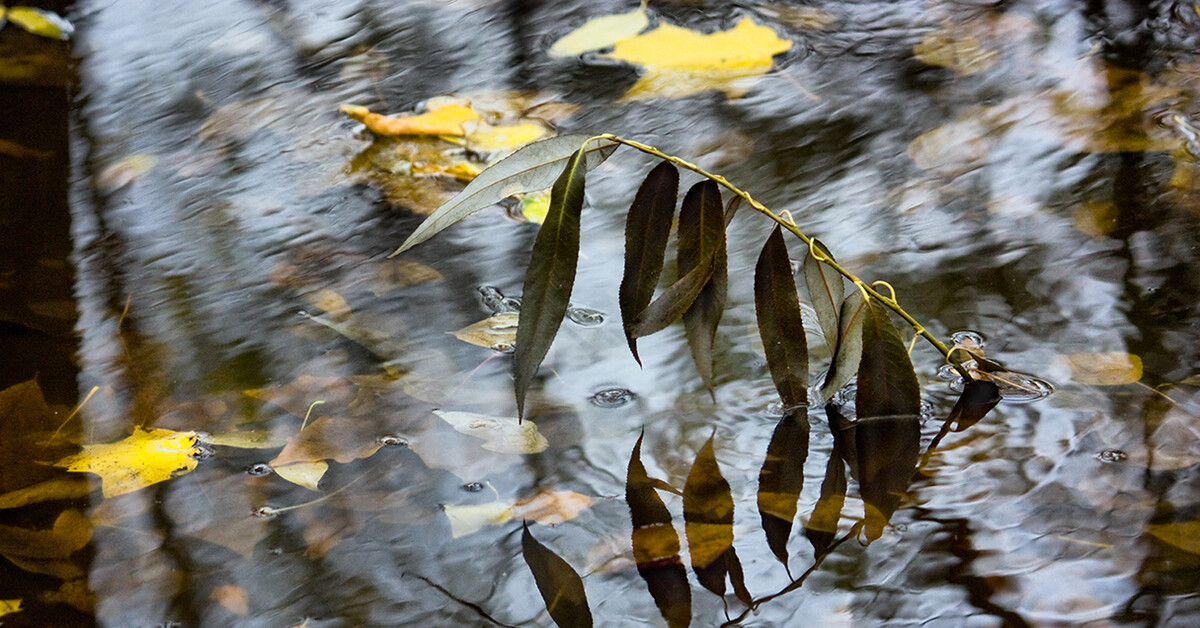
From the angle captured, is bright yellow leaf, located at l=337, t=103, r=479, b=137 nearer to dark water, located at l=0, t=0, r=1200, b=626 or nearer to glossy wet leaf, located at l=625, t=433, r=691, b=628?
dark water, located at l=0, t=0, r=1200, b=626

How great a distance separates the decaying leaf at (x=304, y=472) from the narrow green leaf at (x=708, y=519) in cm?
36

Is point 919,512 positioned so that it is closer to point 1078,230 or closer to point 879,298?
point 879,298

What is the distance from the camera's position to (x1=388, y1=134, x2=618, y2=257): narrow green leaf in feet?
3.08

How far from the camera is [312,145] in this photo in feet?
5.72

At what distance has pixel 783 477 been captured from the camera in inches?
37.4

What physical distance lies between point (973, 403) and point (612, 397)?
0.37 meters

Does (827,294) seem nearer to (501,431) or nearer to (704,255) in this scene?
(704,255)

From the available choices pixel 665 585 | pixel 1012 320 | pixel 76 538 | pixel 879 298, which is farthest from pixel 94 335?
pixel 1012 320

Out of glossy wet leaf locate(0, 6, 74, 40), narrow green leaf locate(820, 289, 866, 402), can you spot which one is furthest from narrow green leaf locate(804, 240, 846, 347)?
glossy wet leaf locate(0, 6, 74, 40)

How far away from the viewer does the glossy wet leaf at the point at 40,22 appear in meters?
2.20

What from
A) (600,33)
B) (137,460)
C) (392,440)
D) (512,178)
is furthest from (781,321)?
(600,33)

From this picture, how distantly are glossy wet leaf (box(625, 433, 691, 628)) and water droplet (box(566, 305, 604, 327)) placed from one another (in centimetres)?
26

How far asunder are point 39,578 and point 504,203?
834mm

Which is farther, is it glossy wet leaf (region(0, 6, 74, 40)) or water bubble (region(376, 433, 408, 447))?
glossy wet leaf (region(0, 6, 74, 40))
